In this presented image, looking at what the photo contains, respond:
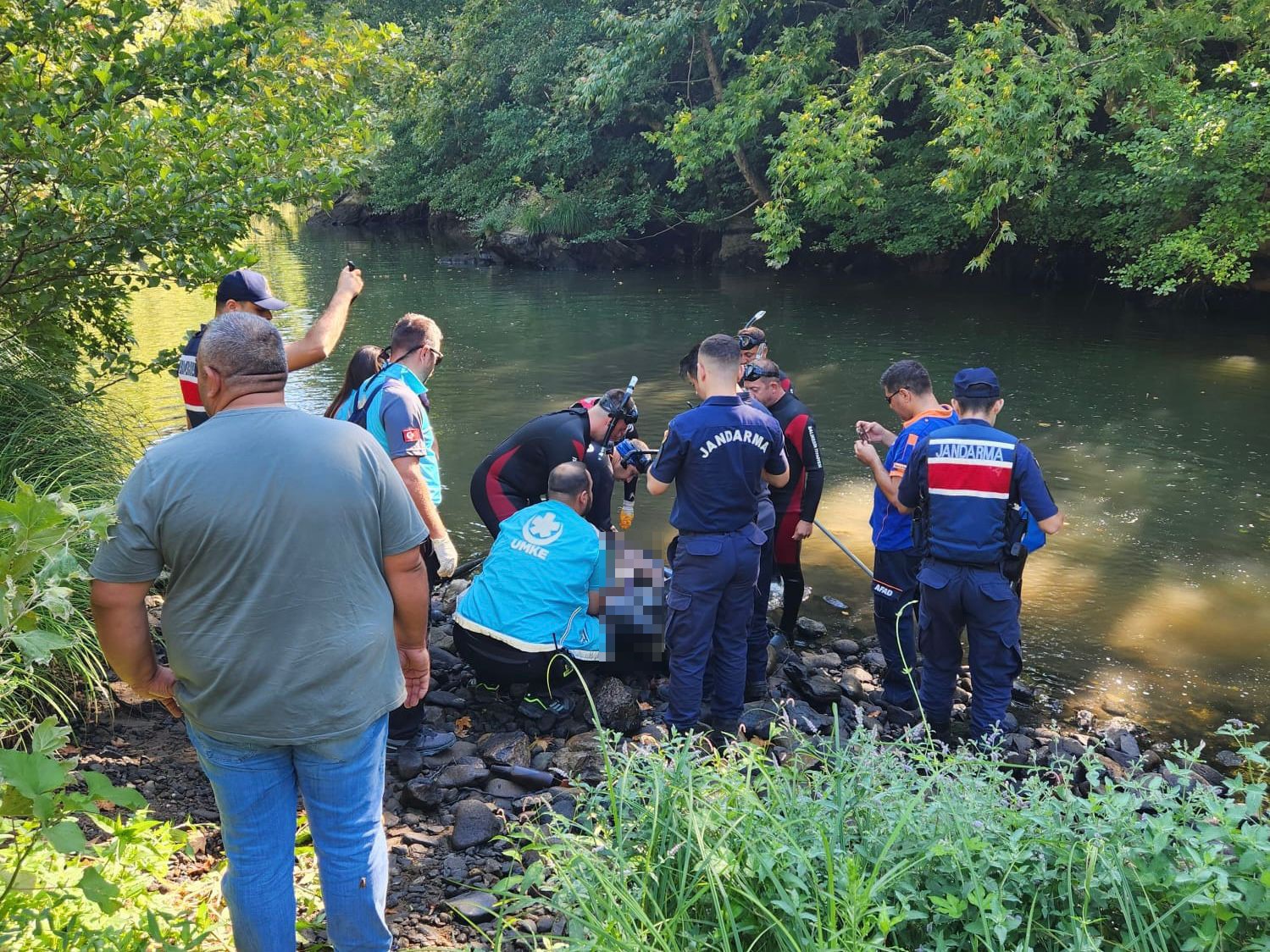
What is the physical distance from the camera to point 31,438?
5.37 m

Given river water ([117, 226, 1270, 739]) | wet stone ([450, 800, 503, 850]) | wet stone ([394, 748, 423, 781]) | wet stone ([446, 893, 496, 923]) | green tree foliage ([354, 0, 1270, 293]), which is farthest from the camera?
green tree foliage ([354, 0, 1270, 293])

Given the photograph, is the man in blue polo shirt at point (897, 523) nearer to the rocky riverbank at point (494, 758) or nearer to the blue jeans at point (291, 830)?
the rocky riverbank at point (494, 758)

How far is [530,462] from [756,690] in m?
1.80

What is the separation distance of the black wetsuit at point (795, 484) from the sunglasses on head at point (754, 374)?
161 mm

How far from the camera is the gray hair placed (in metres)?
2.54

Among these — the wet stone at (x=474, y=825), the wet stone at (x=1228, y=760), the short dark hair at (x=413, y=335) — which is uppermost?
the short dark hair at (x=413, y=335)

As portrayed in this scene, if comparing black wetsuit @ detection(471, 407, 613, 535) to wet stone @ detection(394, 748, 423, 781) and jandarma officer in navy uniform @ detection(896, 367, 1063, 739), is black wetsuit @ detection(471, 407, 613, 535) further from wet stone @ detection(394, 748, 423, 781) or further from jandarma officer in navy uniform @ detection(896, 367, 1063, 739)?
jandarma officer in navy uniform @ detection(896, 367, 1063, 739)

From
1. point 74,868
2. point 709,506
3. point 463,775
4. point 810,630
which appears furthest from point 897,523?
point 74,868

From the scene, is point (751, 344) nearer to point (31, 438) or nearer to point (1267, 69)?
point (31, 438)

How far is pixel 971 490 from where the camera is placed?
4.46m

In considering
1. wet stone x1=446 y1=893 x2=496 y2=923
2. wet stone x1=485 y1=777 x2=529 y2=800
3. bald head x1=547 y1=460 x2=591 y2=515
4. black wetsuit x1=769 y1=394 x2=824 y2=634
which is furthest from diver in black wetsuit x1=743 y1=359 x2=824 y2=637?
wet stone x1=446 y1=893 x2=496 y2=923

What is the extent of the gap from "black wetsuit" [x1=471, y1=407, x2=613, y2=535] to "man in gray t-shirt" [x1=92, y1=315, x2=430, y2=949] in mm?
2434

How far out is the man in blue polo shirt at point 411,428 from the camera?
4.36 m

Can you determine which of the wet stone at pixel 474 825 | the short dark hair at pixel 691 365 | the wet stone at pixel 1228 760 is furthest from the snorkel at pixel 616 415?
the wet stone at pixel 1228 760
